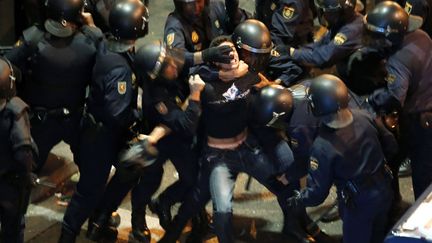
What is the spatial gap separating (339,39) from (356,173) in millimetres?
1535

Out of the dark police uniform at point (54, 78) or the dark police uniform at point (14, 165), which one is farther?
the dark police uniform at point (54, 78)

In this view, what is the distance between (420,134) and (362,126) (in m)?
1.04

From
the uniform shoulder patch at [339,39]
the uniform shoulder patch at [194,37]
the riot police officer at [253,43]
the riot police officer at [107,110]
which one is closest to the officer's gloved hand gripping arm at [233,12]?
the uniform shoulder patch at [194,37]

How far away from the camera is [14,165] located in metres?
4.92

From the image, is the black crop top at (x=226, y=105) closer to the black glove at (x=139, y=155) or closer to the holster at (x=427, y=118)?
the black glove at (x=139, y=155)

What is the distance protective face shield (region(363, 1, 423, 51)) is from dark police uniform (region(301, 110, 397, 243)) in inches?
25.8

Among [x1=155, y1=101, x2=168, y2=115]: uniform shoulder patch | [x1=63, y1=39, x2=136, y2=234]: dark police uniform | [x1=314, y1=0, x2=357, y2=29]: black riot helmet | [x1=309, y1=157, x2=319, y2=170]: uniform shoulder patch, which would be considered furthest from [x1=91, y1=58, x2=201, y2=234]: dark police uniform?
[x1=314, y1=0, x2=357, y2=29]: black riot helmet

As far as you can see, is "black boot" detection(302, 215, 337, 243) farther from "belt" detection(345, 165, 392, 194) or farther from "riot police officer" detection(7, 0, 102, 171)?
"riot police officer" detection(7, 0, 102, 171)

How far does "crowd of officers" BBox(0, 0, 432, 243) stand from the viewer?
491 centimetres

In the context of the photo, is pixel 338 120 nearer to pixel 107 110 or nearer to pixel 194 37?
pixel 107 110

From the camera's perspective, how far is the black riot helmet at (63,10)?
5266 millimetres

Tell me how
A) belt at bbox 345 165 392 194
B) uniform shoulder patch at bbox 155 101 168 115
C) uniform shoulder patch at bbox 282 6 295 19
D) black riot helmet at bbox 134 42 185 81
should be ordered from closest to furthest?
1. belt at bbox 345 165 392 194
2. black riot helmet at bbox 134 42 185 81
3. uniform shoulder patch at bbox 155 101 168 115
4. uniform shoulder patch at bbox 282 6 295 19

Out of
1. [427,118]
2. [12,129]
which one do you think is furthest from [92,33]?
[427,118]

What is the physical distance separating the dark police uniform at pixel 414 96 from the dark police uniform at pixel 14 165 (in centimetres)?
252
